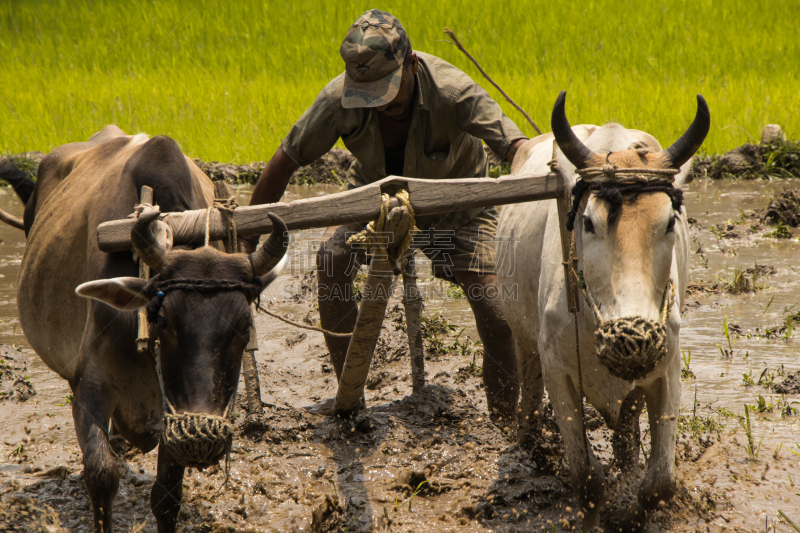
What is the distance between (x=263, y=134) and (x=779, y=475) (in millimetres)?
6860

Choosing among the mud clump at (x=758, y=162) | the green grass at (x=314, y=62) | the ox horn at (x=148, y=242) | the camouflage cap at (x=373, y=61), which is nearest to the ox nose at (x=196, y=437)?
the ox horn at (x=148, y=242)

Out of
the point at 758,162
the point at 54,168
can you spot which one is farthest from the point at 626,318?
the point at 758,162

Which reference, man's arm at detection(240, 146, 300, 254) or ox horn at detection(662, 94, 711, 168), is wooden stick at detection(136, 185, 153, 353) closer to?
man's arm at detection(240, 146, 300, 254)

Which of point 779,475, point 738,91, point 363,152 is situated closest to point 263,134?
point 363,152

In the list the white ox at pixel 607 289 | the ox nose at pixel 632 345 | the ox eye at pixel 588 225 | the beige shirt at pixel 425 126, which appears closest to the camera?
the ox nose at pixel 632 345

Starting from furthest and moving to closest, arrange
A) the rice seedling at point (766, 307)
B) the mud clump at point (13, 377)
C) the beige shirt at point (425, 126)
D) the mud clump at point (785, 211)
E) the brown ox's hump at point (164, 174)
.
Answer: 1. the mud clump at point (785, 211)
2. the rice seedling at point (766, 307)
3. the mud clump at point (13, 377)
4. the beige shirt at point (425, 126)
5. the brown ox's hump at point (164, 174)

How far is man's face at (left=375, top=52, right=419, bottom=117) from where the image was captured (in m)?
3.64

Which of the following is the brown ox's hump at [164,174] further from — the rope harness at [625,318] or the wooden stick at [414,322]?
the rope harness at [625,318]

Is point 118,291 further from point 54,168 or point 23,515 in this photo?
point 54,168

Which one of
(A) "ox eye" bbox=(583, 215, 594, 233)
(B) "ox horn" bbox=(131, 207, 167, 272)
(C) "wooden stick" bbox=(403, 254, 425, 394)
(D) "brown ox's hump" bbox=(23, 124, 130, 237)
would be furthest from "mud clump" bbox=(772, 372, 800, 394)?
(D) "brown ox's hump" bbox=(23, 124, 130, 237)

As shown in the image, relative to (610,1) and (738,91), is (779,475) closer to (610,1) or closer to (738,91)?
(738,91)

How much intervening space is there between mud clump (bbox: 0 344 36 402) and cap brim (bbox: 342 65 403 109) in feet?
8.10

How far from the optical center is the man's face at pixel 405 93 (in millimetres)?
3643

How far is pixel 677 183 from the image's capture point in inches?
104
